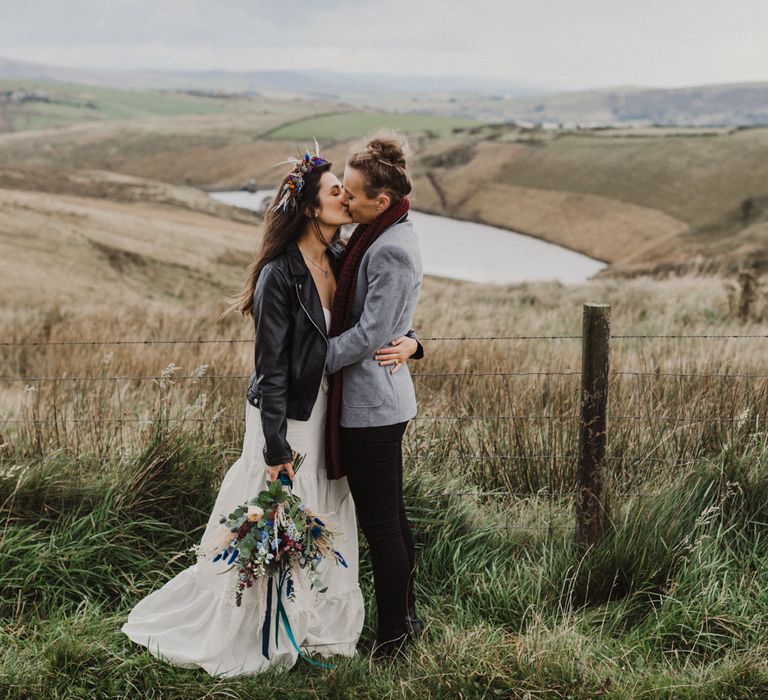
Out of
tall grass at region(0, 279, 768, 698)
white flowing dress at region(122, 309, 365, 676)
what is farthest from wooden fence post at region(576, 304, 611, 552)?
white flowing dress at region(122, 309, 365, 676)

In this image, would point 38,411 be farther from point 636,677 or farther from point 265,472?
point 636,677

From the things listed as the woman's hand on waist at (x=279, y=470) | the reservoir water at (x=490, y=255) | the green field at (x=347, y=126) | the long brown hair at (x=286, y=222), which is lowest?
the reservoir water at (x=490, y=255)

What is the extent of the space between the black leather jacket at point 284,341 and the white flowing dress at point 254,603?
4.9 inches

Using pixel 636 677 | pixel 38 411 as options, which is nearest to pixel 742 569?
pixel 636 677

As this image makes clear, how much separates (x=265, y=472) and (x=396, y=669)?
874 mm

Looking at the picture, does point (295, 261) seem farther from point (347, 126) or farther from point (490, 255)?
point (347, 126)

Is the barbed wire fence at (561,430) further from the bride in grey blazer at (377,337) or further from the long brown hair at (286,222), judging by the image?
the long brown hair at (286,222)

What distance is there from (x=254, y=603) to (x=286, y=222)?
4.77 feet

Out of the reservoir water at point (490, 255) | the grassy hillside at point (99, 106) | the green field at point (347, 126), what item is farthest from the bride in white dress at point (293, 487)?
the grassy hillside at point (99, 106)

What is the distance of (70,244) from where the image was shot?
15.6 meters

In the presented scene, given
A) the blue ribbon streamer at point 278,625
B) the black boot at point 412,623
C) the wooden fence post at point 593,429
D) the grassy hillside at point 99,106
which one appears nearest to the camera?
the blue ribbon streamer at point 278,625

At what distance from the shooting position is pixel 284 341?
2.82m

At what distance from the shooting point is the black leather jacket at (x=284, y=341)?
110 inches

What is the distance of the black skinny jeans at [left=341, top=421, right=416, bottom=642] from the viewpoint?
9.59ft
